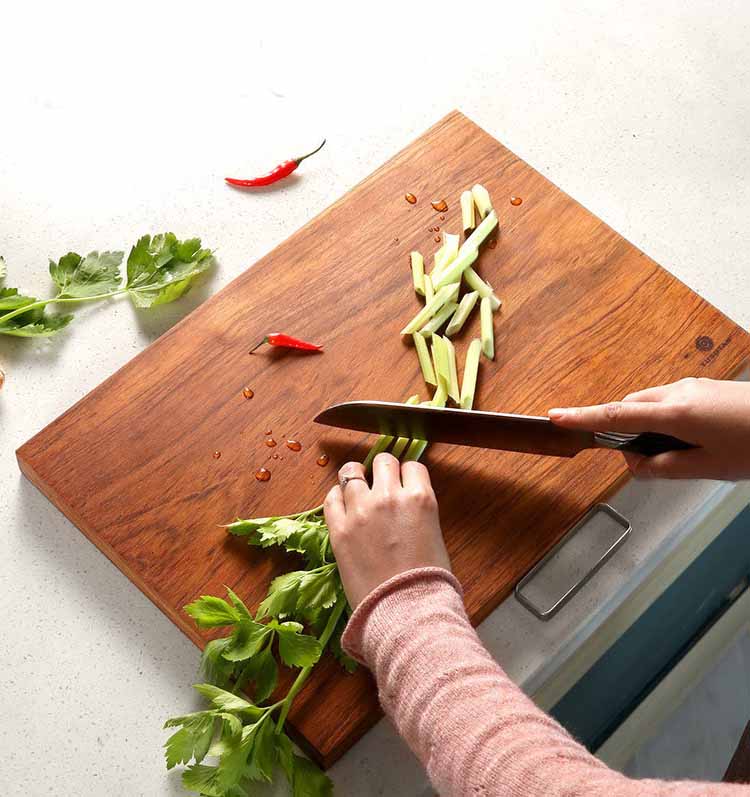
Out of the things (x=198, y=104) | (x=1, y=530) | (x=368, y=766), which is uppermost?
(x=198, y=104)

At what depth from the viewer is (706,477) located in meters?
1.36

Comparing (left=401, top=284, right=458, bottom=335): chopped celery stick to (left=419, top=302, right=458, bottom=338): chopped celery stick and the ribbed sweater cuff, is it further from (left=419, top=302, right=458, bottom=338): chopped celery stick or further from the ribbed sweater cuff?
the ribbed sweater cuff

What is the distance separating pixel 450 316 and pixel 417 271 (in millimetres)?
87

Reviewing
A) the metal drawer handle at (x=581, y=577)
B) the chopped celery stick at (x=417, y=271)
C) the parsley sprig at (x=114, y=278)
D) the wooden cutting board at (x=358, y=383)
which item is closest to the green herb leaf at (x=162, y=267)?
the parsley sprig at (x=114, y=278)

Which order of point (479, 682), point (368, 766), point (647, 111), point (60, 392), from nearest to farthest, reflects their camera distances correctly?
point (479, 682), point (368, 766), point (60, 392), point (647, 111)

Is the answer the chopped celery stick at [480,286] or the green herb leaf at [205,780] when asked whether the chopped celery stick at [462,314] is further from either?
the green herb leaf at [205,780]

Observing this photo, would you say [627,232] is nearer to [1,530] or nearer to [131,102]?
[131,102]

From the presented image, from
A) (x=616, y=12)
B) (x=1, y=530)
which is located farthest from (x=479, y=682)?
(x=616, y=12)

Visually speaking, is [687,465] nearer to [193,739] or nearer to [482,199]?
[482,199]

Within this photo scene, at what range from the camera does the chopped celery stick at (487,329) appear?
1529 mm

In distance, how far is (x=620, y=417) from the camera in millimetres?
1337

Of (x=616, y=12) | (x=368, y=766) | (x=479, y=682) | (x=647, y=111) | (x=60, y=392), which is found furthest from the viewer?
(x=616, y=12)

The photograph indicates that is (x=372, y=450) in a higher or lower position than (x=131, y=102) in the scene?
lower

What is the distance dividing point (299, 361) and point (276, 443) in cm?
13
